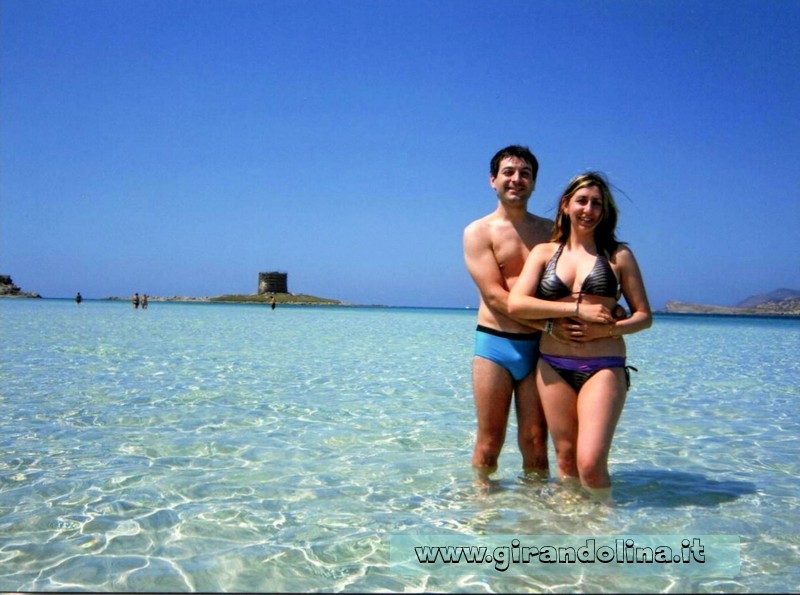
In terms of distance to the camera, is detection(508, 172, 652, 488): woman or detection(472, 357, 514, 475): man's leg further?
detection(472, 357, 514, 475): man's leg

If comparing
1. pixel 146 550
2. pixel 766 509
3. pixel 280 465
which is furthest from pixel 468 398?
pixel 146 550

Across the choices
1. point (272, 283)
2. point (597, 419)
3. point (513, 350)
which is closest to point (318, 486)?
point (513, 350)

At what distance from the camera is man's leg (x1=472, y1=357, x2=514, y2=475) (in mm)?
4363

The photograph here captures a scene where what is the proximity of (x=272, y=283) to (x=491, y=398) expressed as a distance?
126m

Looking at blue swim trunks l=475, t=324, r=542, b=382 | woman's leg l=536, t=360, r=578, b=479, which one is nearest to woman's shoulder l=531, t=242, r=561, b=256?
blue swim trunks l=475, t=324, r=542, b=382

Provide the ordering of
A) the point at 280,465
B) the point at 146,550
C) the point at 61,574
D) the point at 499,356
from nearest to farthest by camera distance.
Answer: the point at 61,574, the point at 146,550, the point at 499,356, the point at 280,465

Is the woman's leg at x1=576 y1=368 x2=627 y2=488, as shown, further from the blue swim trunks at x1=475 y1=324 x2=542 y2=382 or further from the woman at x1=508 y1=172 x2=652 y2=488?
the blue swim trunks at x1=475 y1=324 x2=542 y2=382

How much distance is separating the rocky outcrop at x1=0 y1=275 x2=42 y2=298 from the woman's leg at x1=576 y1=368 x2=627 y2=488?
14195cm

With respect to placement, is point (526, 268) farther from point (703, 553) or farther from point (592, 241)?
point (703, 553)

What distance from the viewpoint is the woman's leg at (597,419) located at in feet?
12.6

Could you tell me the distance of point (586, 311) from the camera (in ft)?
12.4

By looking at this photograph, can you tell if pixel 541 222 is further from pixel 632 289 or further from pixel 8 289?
pixel 8 289

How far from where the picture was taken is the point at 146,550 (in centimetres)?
366

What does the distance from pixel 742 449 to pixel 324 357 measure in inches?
419
